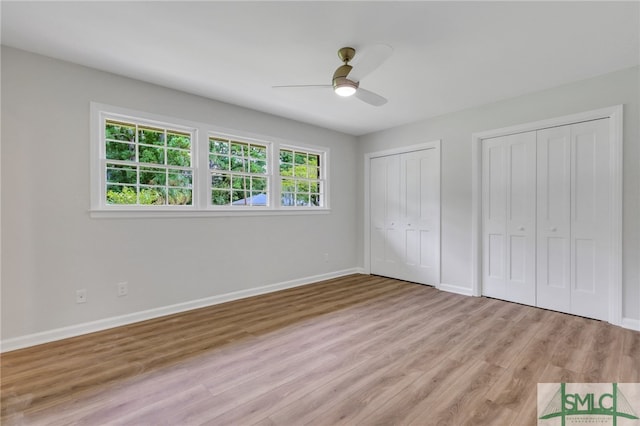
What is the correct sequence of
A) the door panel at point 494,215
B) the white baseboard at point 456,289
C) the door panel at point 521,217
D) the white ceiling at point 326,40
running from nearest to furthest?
the white ceiling at point 326,40
the door panel at point 521,217
the door panel at point 494,215
the white baseboard at point 456,289

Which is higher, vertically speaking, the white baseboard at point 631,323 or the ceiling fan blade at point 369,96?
the ceiling fan blade at point 369,96

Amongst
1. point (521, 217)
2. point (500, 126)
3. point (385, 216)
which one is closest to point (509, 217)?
point (521, 217)

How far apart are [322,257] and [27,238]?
3.58 m

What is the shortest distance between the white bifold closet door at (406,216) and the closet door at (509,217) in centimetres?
68

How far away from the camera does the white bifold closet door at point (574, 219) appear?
3.09 m

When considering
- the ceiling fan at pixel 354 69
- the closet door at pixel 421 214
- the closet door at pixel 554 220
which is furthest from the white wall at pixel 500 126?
the ceiling fan at pixel 354 69

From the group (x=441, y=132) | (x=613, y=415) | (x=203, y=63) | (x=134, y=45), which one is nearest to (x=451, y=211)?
(x=441, y=132)

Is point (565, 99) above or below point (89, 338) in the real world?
above

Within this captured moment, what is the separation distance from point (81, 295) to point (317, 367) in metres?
2.37

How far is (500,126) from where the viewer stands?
379 centimetres

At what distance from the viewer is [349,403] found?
1.81 m

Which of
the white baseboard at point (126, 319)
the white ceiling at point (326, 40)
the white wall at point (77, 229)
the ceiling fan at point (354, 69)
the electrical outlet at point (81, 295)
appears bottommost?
the white baseboard at point (126, 319)

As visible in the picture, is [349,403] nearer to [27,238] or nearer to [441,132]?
[27,238]

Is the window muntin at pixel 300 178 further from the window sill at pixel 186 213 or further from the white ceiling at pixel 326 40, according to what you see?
the white ceiling at pixel 326 40
